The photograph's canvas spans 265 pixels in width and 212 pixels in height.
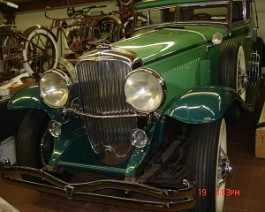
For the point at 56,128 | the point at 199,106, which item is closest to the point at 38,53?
the point at 56,128

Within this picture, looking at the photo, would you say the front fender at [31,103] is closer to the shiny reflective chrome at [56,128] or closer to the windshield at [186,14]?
the shiny reflective chrome at [56,128]

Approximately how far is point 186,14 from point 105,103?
173cm

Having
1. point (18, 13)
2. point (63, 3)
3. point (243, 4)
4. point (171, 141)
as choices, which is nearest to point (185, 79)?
point (171, 141)

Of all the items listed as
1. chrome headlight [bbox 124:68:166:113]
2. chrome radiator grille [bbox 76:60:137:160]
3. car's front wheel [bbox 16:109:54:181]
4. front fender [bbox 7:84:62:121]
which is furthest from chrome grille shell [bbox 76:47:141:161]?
car's front wheel [bbox 16:109:54:181]

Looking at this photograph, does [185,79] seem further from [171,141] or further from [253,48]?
[253,48]

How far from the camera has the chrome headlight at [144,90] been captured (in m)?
1.89

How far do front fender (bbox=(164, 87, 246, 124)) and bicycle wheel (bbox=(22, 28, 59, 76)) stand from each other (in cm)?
338

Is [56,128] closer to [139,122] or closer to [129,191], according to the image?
[139,122]

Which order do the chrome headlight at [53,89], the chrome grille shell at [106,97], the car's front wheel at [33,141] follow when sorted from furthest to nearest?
the car's front wheel at [33,141], the chrome headlight at [53,89], the chrome grille shell at [106,97]

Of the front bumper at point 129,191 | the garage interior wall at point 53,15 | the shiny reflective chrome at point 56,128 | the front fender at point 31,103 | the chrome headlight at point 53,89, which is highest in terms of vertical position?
the garage interior wall at point 53,15

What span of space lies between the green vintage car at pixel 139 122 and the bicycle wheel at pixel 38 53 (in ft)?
8.13

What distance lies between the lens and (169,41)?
8.45ft

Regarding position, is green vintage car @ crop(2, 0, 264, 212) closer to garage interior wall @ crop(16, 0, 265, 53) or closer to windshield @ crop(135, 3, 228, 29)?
windshield @ crop(135, 3, 228, 29)

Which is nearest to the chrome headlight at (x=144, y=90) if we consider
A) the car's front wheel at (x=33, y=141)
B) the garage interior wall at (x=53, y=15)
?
the car's front wheel at (x=33, y=141)
